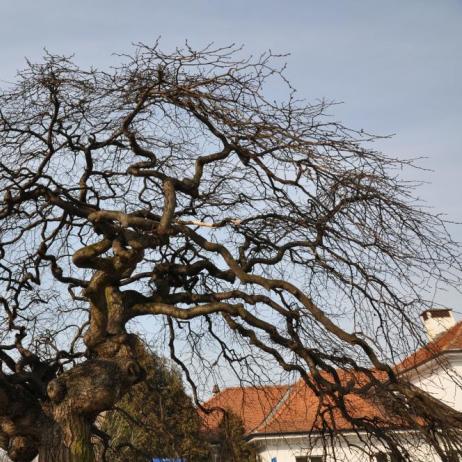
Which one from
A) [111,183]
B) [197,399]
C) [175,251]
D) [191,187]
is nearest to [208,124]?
[191,187]

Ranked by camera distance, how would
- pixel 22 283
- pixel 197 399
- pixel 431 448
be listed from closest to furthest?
pixel 431 448, pixel 197 399, pixel 22 283

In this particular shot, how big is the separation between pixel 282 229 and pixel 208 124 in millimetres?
1440

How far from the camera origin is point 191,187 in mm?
5430

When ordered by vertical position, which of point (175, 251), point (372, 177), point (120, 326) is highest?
point (175, 251)

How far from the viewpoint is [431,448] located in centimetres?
432

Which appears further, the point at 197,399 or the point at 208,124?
the point at 197,399

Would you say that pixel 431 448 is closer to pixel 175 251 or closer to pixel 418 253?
pixel 418 253

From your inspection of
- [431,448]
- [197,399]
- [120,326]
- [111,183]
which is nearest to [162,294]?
[120,326]

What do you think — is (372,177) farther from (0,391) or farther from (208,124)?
(0,391)

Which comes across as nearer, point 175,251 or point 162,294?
point 162,294

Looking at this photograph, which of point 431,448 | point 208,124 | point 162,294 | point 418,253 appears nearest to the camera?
point 431,448

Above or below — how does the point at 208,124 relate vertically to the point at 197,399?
above

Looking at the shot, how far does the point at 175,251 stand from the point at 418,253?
298cm

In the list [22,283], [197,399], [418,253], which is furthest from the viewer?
[22,283]
